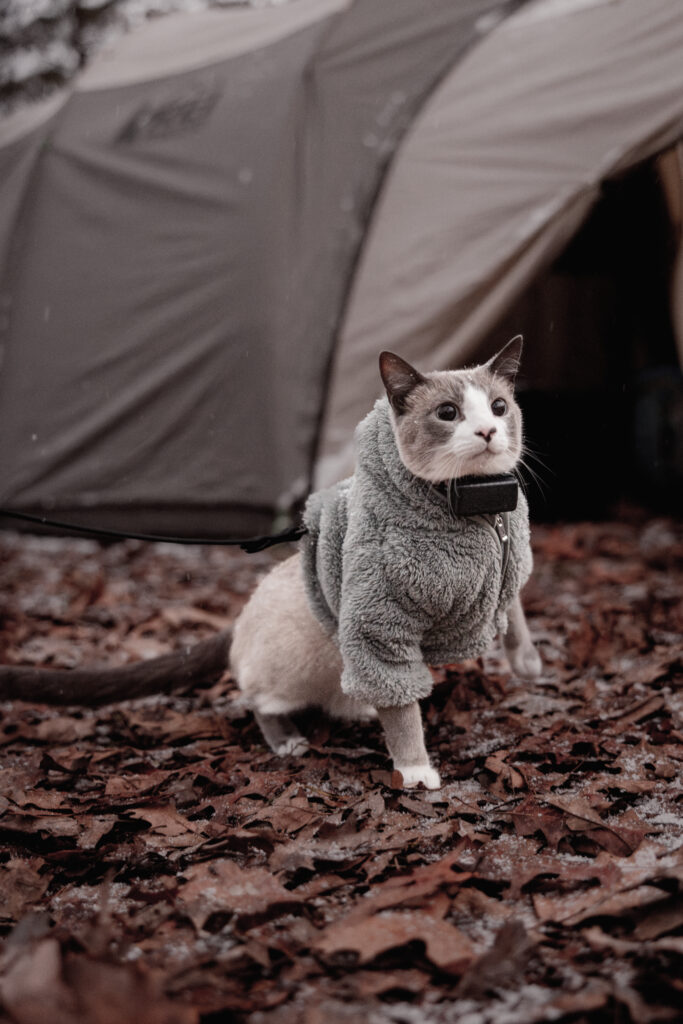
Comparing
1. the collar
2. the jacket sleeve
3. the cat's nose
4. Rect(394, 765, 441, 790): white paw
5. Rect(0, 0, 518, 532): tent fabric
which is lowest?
Rect(394, 765, 441, 790): white paw

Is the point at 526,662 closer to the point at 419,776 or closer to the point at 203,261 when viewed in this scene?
the point at 419,776

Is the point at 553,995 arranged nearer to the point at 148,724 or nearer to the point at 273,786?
the point at 273,786

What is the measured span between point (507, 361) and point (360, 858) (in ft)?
3.24

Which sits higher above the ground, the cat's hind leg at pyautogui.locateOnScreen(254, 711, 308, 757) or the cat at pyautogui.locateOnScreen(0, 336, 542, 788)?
the cat at pyautogui.locateOnScreen(0, 336, 542, 788)

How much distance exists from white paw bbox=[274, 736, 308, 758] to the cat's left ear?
39.1 inches

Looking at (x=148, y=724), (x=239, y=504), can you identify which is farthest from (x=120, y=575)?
(x=148, y=724)

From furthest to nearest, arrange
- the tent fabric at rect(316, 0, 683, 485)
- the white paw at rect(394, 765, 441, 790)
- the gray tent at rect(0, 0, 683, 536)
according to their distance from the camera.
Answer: the gray tent at rect(0, 0, 683, 536)
the tent fabric at rect(316, 0, 683, 485)
the white paw at rect(394, 765, 441, 790)

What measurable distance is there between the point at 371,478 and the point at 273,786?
0.70m

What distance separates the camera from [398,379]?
178 cm

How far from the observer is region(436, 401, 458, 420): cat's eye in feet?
5.77

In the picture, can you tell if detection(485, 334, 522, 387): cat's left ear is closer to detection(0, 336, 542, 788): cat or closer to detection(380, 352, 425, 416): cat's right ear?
detection(0, 336, 542, 788): cat

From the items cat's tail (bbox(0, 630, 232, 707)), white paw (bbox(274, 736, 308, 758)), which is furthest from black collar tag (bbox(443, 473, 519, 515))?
cat's tail (bbox(0, 630, 232, 707))

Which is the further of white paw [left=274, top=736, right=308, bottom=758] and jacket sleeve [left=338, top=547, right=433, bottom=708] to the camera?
white paw [left=274, top=736, right=308, bottom=758]

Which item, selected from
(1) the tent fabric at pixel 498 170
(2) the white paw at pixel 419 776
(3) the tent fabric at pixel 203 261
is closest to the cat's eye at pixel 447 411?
(2) the white paw at pixel 419 776
